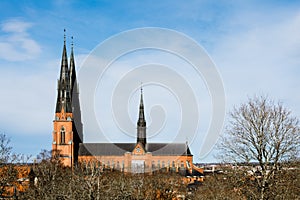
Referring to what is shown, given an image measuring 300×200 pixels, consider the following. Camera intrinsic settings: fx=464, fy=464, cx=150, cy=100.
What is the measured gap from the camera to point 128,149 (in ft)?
367

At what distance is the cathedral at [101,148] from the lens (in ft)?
313

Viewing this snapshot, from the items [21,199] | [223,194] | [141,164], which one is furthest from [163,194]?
[141,164]

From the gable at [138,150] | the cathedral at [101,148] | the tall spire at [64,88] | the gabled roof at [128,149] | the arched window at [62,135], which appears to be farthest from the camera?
the gabled roof at [128,149]

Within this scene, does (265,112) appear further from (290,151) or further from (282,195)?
(282,195)

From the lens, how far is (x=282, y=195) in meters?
21.5

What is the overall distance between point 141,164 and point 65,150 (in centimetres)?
1896

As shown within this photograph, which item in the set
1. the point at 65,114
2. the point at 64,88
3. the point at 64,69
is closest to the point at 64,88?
the point at 64,88

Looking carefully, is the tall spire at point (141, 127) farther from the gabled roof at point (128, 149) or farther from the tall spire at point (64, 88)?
the tall spire at point (64, 88)

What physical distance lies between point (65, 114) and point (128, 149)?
2204 centimetres

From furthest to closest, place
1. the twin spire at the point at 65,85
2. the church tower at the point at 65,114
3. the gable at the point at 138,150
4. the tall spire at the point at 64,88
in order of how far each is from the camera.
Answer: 1. the gable at the point at 138,150
2. the church tower at the point at 65,114
3. the twin spire at the point at 65,85
4. the tall spire at the point at 64,88

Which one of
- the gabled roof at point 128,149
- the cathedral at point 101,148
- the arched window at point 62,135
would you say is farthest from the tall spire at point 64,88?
the gabled roof at point 128,149

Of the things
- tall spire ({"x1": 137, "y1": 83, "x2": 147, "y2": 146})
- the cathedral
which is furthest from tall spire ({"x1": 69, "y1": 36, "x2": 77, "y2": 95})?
tall spire ({"x1": 137, "y1": 83, "x2": 147, "y2": 146})

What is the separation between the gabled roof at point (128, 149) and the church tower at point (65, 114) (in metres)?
11.9

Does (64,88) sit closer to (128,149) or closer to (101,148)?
(101,148)
